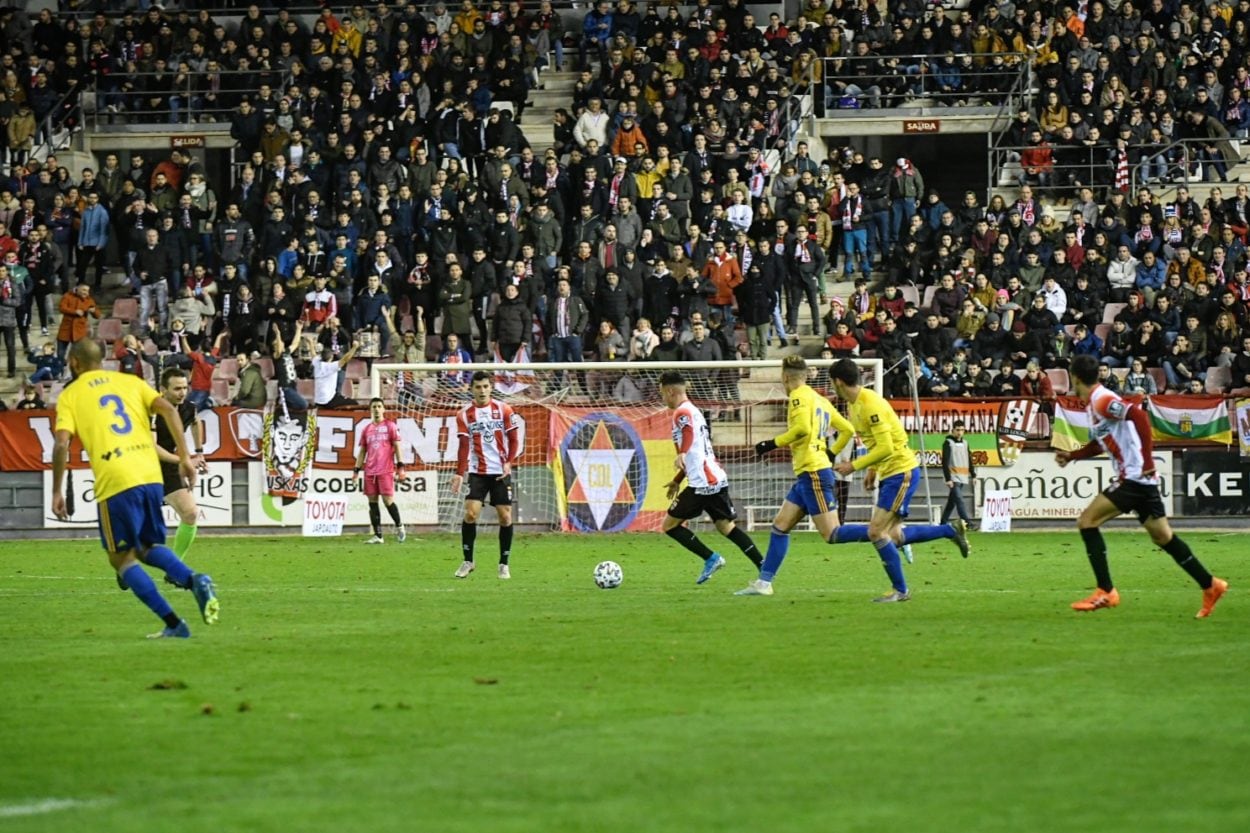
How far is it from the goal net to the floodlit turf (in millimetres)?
11542

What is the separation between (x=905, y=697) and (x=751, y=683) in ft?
3.51

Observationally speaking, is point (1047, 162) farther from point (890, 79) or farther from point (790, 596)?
point (790, 596)

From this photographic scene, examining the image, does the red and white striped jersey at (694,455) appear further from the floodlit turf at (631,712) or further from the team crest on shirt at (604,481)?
the team crest on shirt at (604,481)

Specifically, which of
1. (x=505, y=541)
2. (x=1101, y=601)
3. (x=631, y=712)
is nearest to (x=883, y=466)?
(x=1101, y=601)

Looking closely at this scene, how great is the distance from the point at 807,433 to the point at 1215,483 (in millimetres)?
15448

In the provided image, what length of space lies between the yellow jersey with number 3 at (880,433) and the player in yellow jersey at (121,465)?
19.7 feet

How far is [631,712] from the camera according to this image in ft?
33.7

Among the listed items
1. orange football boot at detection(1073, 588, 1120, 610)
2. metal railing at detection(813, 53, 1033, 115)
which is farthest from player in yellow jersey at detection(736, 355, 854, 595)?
metal railing at detection(813, 53, 1033, 115)

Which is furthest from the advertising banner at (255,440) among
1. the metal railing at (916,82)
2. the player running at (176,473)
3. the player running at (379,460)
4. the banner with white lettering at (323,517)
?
the metal railing at (916,82)

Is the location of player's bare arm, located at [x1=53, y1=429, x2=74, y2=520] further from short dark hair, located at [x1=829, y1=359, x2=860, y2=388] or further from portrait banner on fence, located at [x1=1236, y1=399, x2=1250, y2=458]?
portrait banner on fence, located at [x1=1236, y1=399, x2=1250, y2=458]

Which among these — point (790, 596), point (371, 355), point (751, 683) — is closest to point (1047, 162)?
point (371, 355)

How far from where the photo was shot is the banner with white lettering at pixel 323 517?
30016 mm

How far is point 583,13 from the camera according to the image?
43.2 metres

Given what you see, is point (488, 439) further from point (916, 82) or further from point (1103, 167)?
point (916, 82)
